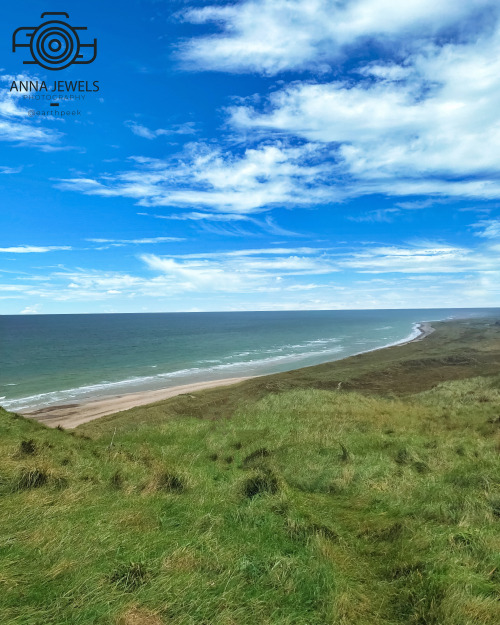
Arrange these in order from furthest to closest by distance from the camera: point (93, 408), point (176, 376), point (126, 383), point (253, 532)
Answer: point (176, 376) < point (126, 383) < point (93, 408) < point (253, 532)

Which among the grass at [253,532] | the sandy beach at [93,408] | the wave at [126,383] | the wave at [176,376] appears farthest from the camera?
the wave at [176,376]

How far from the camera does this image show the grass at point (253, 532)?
16.8 feet

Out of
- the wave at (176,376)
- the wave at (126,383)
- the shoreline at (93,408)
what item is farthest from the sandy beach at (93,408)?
the wave at (126,383)

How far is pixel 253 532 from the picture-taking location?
7.33 metres

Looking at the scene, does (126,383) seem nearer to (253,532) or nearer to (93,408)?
(93,408)

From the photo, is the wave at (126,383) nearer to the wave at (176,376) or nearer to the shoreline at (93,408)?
the wave at (176,376)

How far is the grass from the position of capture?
16.8 ft

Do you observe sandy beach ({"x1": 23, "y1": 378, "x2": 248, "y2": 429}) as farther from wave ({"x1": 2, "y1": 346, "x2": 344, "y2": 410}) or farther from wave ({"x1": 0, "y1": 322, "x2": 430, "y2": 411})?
wave ({"x1": 2, "y1": 346, "x2": 344, "y2": 410})

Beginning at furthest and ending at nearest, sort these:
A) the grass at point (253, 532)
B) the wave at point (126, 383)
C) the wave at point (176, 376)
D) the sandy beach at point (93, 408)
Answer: the wave at point (176, 376), the wave at point (126, 383), the sandy beach at point (93, 408), the grass at point (253, 532)

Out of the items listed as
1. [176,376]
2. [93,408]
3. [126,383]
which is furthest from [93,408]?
[176,376]

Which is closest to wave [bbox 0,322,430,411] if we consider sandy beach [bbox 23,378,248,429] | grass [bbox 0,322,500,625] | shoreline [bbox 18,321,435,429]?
shoreline [bbox 18,321,435,429]

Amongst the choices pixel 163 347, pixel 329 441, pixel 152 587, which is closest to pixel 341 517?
pixel 152 587

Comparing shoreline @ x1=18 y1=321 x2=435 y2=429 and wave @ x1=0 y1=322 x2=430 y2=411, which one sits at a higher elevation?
wave @ x1=0 y1=322 x2=430 y2=411

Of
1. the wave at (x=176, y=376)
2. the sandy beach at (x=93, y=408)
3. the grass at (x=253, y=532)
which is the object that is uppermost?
the grass at (x=253, y=532)
